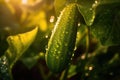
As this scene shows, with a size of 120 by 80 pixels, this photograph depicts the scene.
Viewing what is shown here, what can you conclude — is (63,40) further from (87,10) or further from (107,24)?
(107,24)

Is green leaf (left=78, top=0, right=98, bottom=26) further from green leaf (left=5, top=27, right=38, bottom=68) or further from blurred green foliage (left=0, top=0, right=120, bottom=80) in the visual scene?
green leaf (left=5, top=27, right=38, bottom=68)

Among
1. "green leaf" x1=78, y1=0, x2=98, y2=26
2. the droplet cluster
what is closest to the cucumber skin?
"green leaf" x1=78, y1=0, x2=98, y2=26

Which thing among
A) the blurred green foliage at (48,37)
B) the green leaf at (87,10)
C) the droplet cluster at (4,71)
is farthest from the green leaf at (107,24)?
the droplet cluster at (4,71)

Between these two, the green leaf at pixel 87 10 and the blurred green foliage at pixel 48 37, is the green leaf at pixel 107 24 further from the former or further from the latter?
the green leaf at pixel 87 10

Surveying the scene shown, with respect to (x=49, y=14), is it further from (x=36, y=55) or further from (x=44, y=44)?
(x=44, y=44)

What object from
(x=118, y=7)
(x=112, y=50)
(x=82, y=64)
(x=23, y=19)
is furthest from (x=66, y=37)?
(x=23, y=19)
